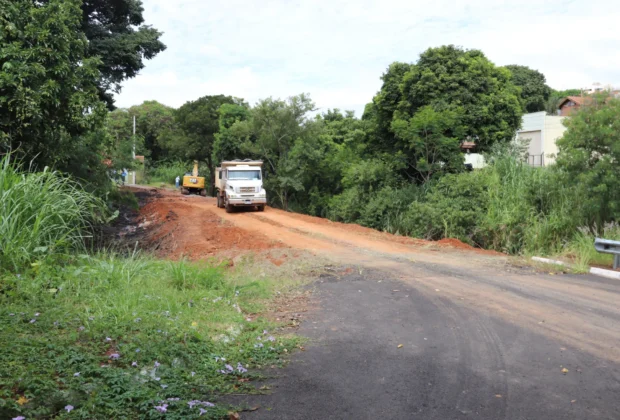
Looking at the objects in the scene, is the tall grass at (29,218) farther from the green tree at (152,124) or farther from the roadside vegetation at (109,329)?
the green tree at (152,124)

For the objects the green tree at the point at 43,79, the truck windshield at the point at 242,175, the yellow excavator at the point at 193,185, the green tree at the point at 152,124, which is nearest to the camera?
the green tree at the point at 43,79

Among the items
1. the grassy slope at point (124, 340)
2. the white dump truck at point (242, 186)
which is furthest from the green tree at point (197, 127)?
the grassy slope at point (124, 340)

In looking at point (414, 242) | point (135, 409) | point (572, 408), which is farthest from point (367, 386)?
point (414, 242)

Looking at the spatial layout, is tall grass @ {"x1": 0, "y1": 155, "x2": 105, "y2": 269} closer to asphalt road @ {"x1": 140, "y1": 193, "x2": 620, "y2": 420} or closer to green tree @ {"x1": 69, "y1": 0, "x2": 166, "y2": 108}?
asphalt road @ {"x1": 140, "y1": 193, "x2": 620, "y2": 420}

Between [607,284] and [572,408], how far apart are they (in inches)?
251

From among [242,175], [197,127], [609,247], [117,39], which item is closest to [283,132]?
[242,175]

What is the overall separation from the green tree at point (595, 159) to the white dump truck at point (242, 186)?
17.4m

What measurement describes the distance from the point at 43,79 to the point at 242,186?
637 inches

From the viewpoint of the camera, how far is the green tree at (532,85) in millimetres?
66875

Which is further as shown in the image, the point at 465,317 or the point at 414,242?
the point at 414,242

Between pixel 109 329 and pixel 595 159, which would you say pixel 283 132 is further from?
pixel 109 329

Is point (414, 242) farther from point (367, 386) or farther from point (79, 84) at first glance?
point (367, 386)

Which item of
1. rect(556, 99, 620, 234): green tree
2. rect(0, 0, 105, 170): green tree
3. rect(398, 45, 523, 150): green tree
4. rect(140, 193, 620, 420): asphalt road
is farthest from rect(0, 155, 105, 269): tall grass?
rect(398, 45, 523, 150): green tree

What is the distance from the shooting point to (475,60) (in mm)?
23641
